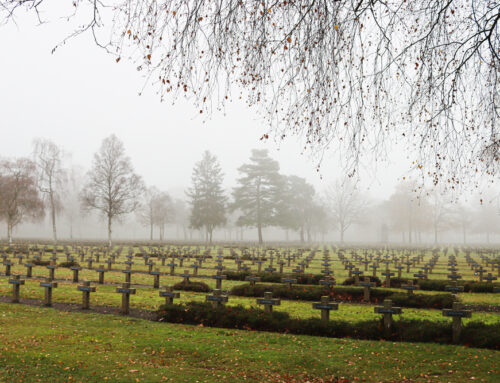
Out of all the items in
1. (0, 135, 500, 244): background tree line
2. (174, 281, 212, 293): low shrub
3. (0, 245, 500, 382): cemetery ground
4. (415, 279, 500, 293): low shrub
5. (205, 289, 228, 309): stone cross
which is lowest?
(415, 279, 500, 293): low shrub

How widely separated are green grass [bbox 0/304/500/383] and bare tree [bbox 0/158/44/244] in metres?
31.4

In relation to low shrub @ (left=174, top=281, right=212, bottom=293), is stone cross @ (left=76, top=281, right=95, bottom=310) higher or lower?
higher

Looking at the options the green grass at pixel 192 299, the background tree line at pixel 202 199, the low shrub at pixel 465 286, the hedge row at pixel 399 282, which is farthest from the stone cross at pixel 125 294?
the background tree line at pixel 202 199

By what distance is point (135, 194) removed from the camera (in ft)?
125

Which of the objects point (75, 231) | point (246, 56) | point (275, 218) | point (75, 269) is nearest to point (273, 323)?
point (246, 56)

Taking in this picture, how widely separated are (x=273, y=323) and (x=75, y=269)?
956 centimetres

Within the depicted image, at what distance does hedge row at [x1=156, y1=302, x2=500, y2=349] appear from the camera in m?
7.14

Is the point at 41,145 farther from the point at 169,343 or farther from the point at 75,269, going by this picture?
the point at 169,343

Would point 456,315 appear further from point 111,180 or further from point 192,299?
point 111,180

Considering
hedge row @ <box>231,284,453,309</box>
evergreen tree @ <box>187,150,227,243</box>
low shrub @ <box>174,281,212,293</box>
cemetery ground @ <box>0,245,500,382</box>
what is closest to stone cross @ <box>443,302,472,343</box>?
cemetery ground @ <box>0,245,500,382</box>

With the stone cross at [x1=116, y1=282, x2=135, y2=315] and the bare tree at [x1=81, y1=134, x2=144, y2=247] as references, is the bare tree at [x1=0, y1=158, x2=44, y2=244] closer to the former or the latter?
the bare tree at [x1=81, y1=134, x2=144, y2=247]

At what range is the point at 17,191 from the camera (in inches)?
1368

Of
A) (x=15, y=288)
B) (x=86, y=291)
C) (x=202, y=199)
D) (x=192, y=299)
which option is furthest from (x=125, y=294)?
(x=202, y=199)

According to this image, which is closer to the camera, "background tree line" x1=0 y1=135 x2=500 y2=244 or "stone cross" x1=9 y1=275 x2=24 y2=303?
"stone cross" x1=9 y1=275 x2=24 y2=303
